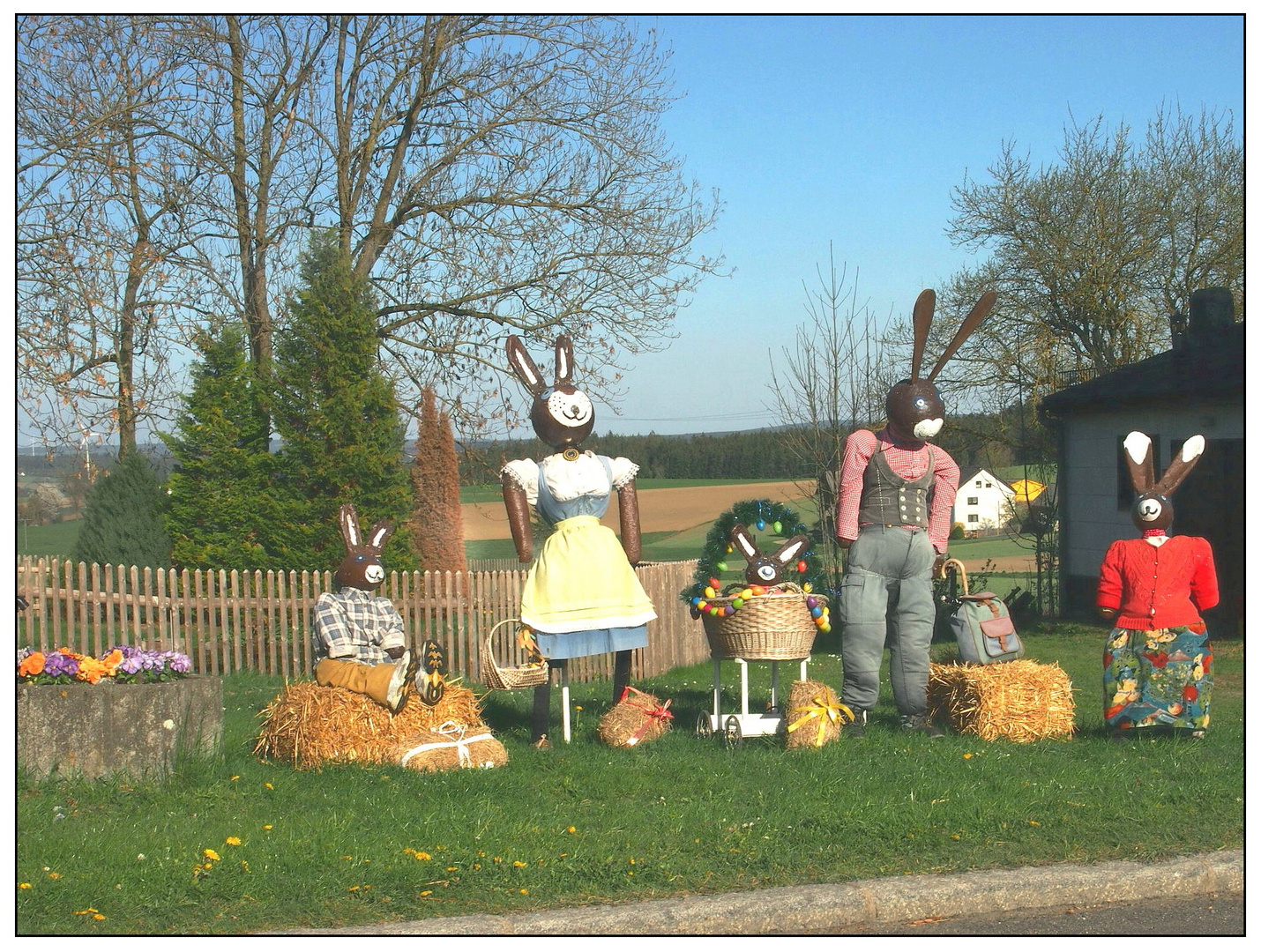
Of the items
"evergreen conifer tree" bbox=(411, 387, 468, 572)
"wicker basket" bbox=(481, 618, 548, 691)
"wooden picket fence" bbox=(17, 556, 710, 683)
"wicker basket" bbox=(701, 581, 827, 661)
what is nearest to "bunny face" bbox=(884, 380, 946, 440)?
"wicker basket" bbox=(701, 581, 827, 661)

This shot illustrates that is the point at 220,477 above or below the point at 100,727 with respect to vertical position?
above

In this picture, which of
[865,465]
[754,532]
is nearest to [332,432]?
[754,532]

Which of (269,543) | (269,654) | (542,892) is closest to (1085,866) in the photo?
(542,892)

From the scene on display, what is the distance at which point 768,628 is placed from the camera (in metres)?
7.15

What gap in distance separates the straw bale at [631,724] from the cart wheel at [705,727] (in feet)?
0.83

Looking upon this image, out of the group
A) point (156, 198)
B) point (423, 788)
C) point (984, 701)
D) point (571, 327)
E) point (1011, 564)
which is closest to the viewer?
point (423, 788)

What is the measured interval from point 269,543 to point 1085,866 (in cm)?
1039

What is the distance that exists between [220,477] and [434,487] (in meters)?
3.46

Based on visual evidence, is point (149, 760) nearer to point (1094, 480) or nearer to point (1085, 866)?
point (1085, 866)

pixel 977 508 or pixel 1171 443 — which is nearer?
pixel 1171 443

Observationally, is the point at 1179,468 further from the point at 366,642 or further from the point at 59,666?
the point at 59,666

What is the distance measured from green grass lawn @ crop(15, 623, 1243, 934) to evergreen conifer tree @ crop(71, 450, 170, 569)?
6919mm

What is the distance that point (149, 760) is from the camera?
6312mm

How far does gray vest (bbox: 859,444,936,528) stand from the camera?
7.41 m
